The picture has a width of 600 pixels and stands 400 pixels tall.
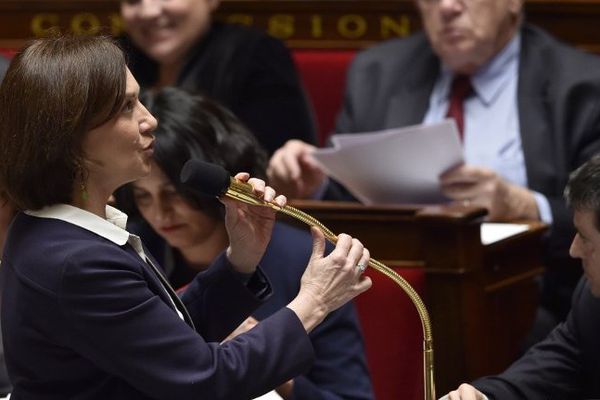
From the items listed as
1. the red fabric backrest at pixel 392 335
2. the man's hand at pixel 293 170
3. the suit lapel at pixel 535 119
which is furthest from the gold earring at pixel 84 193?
the suit lapel at pixel 535 119

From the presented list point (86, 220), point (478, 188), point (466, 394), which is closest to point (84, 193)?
point (86, 220)

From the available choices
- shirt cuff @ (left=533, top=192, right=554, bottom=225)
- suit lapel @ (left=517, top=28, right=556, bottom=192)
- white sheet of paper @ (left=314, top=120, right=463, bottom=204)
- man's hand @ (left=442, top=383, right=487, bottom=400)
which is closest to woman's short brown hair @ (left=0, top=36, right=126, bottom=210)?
man's hand @ (left=442, top=383, right=487, bottom=400)

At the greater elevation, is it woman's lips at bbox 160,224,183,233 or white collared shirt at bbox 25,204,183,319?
white collared shirt at bbox 25,204,183,319

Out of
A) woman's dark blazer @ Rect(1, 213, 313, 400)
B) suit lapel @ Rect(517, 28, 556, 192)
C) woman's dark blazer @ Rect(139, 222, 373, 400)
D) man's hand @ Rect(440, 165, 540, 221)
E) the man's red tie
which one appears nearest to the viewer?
woman's dark blazer @ Rect(1, 213, 313, 400)

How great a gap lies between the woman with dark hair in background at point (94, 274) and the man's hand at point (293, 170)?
101 centimetres

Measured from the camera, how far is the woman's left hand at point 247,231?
5.14 feet

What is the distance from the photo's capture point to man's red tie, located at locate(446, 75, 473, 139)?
8.97ft

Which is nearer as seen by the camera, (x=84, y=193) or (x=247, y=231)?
(x=84, y=193)

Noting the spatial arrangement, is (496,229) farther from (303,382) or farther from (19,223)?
(19,223)

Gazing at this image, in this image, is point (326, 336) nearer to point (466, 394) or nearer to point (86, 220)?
point (466, 394)

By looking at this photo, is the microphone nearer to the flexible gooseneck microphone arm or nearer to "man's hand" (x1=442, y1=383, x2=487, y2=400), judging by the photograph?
the flexible gooseneck microphone arm

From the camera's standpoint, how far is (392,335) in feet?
6.89

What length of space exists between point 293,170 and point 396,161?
0.24 metres

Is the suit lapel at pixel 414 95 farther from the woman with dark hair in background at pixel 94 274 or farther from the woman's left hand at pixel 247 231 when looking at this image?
the woman with dark hair in background at pixel 94 274
